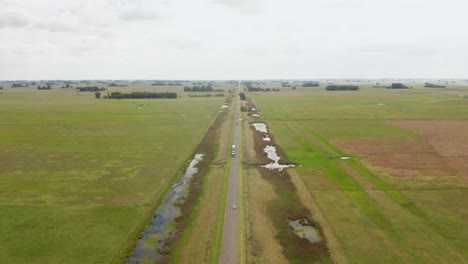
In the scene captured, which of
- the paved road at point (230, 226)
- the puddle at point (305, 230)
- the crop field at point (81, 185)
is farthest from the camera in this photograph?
the puddle at point (305, 230)

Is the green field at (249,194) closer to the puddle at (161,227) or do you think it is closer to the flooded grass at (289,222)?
the flooded grass at (289,222)

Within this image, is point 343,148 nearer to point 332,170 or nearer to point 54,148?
point 332,170

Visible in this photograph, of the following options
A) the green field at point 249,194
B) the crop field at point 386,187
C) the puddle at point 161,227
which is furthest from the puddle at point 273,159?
the puddle at point 161,227

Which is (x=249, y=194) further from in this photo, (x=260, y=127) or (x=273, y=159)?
(x=260, y=127)

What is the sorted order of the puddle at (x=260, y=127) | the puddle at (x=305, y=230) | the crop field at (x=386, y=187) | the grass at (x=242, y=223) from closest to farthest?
1. the grass at (x=242, y=223)
2. the crop field at (x=386, y=187)
3. the puddle at (x=305, y=230)
4. the puddle at (x=260, y=127)

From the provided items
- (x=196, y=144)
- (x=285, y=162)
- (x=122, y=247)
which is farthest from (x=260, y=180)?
(x=196, y=144)

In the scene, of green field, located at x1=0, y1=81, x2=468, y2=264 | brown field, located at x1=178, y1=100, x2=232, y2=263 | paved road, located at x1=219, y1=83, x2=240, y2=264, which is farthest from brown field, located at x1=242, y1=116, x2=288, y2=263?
brown field, located at x1=178, y1=100, x2=232, y2=263

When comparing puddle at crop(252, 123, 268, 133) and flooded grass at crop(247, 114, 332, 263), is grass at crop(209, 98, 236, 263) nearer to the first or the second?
flooded grass at crop(247, 114, 332, 263)
